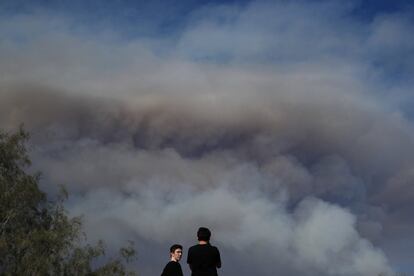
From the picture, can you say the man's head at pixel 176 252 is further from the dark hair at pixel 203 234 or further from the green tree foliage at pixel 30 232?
the green tree foliage at pixel 30 232

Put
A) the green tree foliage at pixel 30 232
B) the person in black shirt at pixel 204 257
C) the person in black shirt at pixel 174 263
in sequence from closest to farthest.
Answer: the person in black shirt at pixel 204 257
the person in black shirt at pixel 174 263
the green tree foliage at pixel 30 232

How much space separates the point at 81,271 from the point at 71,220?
390 centimetres

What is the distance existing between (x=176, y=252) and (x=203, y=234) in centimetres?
109

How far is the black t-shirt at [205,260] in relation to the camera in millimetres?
11812

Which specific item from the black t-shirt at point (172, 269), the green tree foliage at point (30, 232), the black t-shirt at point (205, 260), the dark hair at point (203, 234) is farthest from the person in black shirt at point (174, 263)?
the green tree foliage at point (30, 232)

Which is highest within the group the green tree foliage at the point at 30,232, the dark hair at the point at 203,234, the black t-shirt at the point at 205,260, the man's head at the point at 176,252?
the green tree foliage at the point at 30,232

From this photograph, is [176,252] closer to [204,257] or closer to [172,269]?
[172,269]

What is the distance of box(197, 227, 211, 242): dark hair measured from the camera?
1167 cm

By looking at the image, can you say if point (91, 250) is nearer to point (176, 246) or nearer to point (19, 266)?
point (19, 266)

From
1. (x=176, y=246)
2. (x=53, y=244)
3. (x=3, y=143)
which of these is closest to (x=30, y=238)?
(x=53, y=244)

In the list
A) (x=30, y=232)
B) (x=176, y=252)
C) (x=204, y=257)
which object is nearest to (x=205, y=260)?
(x=204, y=257)

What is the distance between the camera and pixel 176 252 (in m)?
12.6

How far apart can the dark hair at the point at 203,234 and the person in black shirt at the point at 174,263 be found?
887 millimetres

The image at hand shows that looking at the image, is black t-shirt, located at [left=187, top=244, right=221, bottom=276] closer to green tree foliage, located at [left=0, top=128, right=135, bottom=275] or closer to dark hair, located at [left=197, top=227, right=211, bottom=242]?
dark hair, located at [left=197, top=227, right=211, bottom=242]
